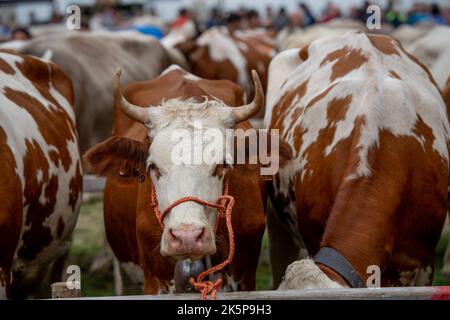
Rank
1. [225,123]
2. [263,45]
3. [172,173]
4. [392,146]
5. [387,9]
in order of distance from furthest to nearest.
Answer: [387,9] → [263,45] → [392,146] → [225,123] → [172,173]

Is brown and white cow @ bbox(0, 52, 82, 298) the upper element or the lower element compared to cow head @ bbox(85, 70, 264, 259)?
lower

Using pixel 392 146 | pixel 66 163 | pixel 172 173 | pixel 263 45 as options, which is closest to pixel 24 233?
pixel 66 163

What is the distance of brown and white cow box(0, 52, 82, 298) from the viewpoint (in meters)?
4.87

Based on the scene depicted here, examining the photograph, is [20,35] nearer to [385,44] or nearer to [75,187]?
[75,187]

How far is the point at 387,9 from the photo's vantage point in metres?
21.5

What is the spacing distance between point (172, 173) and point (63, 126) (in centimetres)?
204

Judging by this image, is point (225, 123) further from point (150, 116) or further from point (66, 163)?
point (66, 163)

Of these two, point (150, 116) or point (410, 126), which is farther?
point (410, 126)

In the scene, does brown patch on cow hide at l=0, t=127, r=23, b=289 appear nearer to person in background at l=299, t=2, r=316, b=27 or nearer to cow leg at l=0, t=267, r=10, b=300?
cow leg at l=0, t=267, r=10, b=300

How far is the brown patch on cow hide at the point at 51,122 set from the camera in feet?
18.7

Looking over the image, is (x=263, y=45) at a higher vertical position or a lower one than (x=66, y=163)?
lower

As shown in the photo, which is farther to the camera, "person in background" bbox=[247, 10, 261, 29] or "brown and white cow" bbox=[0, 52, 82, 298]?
"person in background" bbox=[247, 10, 261, 29]

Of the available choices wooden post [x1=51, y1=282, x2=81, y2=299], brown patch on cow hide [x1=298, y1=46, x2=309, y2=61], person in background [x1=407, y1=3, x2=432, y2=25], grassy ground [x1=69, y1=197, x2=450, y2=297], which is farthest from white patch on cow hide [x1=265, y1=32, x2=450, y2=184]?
person in background [x1=407, y1=3, x2=432, y2=25]

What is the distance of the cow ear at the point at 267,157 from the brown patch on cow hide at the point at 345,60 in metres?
1.17
